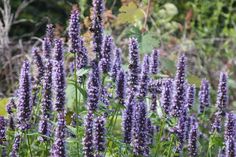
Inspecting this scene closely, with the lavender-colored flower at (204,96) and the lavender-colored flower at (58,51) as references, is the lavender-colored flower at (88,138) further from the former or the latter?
the lavender-colored flower at (204,96)

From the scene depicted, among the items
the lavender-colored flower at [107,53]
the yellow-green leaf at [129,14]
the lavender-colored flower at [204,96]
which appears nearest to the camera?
the lavender-colored flower at [107,53]

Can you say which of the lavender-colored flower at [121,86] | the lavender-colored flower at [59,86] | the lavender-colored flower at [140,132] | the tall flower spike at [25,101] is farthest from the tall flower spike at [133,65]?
the tall flower spike at [25,101]

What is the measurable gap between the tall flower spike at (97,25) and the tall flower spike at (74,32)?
22 cm

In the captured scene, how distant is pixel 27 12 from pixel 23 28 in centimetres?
32

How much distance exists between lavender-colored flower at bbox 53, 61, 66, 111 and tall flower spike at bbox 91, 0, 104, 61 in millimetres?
474

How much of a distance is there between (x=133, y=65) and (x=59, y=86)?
66 centimetres

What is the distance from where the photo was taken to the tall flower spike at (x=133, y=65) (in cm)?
401

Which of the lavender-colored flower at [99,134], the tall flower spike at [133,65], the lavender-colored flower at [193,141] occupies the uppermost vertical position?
the tall flower spike at [133,65]

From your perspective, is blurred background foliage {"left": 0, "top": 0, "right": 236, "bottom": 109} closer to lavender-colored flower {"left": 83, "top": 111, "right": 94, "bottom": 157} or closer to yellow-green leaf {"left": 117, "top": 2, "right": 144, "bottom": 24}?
yellow-green leaf {"left": 117, "top": 2, "right": 144, "bottom": 24}

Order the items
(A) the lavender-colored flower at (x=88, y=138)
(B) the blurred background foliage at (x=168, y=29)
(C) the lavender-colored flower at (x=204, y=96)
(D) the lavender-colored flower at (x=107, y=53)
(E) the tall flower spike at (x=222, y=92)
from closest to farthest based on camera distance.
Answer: (A) the lavender-colored flower at (x=88, y=138), (D) the lavender-colored flower at (x=107, y=53), (E) the tall flower spike at (x=222, y=92), (C) the lavender-colored flower at (x=204, y=96), (B) the blurred background foliage at (x=168, y=29)

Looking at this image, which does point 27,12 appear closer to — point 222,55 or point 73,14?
point 222,55

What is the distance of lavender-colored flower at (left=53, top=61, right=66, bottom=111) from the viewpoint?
11.7 feet

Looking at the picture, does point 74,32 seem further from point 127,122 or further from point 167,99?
point 167,99

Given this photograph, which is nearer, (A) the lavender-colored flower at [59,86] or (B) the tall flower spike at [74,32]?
(A) the lavender-colored flower at [59,86]
